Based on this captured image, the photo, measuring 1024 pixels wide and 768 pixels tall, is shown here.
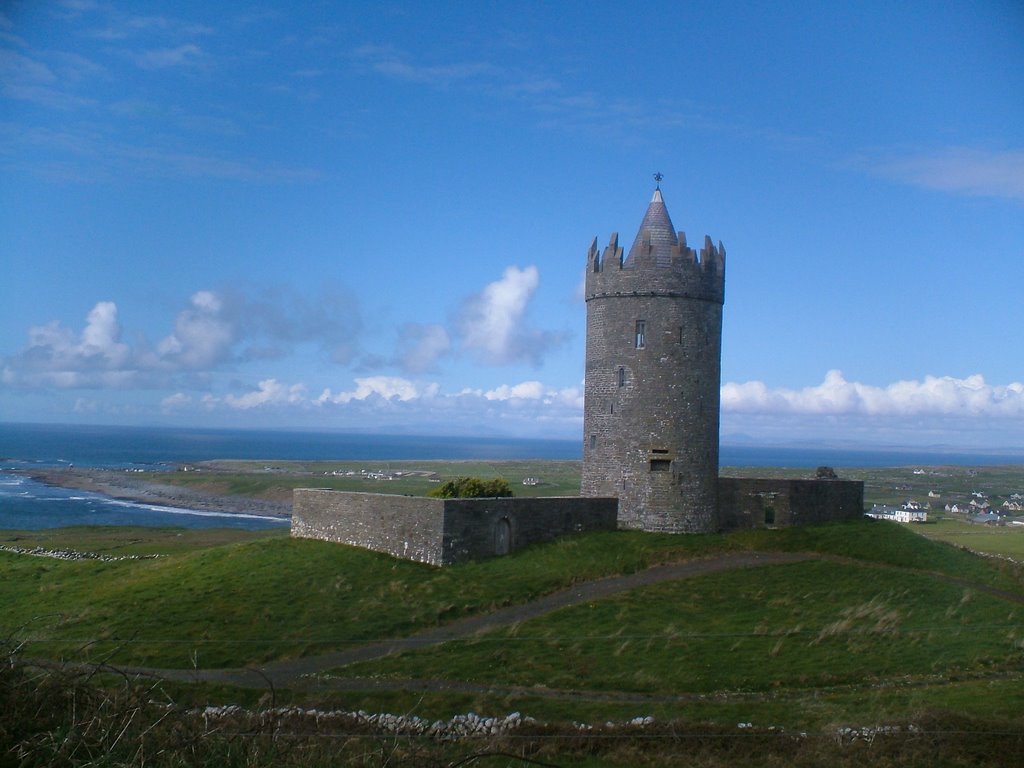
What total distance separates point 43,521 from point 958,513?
79.6m

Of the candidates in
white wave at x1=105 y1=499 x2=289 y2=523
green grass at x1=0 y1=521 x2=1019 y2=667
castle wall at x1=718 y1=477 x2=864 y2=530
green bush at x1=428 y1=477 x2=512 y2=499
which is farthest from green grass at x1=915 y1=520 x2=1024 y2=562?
white wave at x1=105 y1=499 x2=289 y2=523

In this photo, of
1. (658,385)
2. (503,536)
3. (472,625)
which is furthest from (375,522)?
(658,385)

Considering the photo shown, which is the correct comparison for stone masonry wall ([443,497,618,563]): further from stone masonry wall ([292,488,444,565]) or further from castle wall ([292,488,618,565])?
stone masonry wall ([292,488,444,565])

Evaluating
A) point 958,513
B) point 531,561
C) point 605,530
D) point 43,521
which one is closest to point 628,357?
point 605,530

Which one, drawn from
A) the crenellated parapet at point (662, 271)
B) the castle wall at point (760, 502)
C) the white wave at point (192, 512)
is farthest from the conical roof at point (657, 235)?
the white wave at point (192, 512)

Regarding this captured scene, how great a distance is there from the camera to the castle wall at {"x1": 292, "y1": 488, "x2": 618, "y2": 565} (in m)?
24.6

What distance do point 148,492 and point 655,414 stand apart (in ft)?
283

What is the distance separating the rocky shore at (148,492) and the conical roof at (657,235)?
60.7m

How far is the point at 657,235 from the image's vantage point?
29672mm

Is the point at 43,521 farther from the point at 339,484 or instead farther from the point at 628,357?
the point at 628,357

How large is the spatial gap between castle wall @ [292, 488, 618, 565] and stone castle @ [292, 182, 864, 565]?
0.07m

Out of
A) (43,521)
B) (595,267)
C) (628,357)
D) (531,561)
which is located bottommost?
(43,521)

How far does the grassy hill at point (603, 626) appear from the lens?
16.0 meters

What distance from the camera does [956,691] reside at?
657 inches
